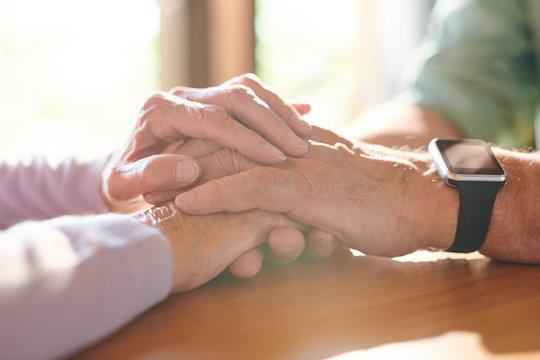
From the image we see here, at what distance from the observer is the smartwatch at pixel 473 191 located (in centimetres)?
64

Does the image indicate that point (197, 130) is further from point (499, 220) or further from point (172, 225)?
point (499, 220)

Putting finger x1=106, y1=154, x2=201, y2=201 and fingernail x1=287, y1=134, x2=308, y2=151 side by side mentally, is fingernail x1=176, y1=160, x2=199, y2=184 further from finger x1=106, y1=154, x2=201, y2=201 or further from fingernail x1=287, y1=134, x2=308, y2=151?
fingernail x1=287, y1=134, x2=308, y2=151

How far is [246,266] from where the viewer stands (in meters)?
0.59

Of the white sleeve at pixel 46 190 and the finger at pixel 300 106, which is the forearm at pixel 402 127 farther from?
the white sleeve at pixel 46 190

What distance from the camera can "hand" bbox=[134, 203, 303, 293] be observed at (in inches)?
21.3

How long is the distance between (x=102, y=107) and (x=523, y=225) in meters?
2.46

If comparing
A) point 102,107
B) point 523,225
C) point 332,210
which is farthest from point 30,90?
point 523,225

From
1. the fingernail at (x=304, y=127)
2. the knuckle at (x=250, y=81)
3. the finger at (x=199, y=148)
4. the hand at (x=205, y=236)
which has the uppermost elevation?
the knuckle at (x=250, y=81)

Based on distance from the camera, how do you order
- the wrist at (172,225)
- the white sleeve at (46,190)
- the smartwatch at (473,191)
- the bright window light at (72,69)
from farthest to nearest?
the bright window light at (72,69) < the white sleeve at (46,190) < the smartwatch at (473,191) < the wrist at (172,225)

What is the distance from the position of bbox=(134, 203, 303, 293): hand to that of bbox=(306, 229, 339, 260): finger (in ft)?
0.09

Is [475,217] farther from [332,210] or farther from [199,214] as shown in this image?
[199,214]

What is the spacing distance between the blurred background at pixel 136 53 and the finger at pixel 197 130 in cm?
167

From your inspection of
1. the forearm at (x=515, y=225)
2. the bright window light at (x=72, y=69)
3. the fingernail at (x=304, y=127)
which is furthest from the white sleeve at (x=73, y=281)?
the bright window light at (x=72, y=69)

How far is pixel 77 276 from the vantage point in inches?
16.4
